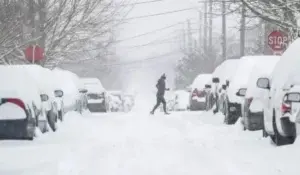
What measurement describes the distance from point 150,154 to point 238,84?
748 centimetres

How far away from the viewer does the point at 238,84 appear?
748 inches

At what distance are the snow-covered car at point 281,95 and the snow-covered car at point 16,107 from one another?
4.37 m

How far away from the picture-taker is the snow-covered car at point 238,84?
18.3m

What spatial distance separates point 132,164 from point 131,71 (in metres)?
182

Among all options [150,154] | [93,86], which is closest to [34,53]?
[93,86]

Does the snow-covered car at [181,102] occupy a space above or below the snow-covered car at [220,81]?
below

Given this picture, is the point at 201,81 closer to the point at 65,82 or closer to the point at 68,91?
the point at 65,82

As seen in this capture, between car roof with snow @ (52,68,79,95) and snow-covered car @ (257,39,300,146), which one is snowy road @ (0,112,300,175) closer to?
snow-covered car @ (257,39,300,146)

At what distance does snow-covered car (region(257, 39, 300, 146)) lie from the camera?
428 inches

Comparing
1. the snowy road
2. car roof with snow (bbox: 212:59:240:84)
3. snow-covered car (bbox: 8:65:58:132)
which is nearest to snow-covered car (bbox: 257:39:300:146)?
the snowy road

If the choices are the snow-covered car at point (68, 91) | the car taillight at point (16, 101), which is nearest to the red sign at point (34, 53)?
the snow-covered car at point (68, 91)

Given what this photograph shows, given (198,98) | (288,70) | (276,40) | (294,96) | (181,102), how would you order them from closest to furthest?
(294,96) → (288,70) → (276,40) → (198,98) → (181,102)

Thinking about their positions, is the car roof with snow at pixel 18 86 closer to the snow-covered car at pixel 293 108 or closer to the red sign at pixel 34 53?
the snow-covered car at pixel 293 108

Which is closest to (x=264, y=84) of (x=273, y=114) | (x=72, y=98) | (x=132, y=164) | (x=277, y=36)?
(x=273, y=114)
